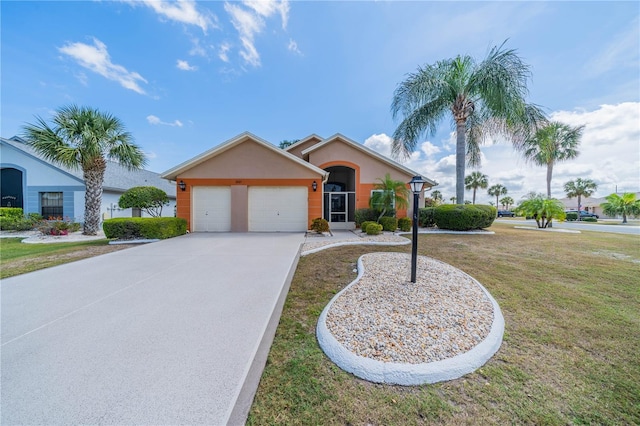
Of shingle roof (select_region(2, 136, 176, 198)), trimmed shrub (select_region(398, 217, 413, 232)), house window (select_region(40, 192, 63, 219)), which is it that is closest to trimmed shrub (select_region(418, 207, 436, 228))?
trimmed shrub (select_region(398, 217, 413, 232))

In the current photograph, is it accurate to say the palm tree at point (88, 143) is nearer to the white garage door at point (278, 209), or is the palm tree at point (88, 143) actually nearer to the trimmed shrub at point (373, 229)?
the white garage door at point (278, 209)

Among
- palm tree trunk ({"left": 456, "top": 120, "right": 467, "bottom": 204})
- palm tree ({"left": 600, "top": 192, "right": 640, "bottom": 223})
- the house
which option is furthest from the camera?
palm tree ({"left": 600, "top": 192, "right": 640, "bottom": 223})

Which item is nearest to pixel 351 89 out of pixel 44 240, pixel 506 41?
pixel 506 41

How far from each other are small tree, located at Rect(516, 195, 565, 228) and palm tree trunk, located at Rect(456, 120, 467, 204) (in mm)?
6678

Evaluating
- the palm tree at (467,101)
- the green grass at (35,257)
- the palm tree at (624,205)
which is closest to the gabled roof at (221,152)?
the green grass at (35,257)

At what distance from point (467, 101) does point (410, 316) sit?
15002mm

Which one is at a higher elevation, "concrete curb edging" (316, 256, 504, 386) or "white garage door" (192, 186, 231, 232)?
"white garage door" (192, 186, 231, 232)

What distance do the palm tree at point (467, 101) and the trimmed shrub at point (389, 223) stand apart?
15.7 ft

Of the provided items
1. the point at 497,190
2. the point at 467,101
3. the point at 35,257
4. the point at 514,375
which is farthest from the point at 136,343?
the point at 497,190

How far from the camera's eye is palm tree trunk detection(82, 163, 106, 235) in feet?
38.9

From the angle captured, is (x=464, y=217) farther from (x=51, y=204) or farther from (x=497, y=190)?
(x=497, y=190)

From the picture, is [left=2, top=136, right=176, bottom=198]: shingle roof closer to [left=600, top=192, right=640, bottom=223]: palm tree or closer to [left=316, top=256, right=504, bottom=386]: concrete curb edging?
[left=316, top=256, right=504, bottom=386]: concrete curb edging

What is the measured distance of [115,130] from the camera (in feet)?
39.5

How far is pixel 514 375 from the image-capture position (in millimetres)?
2486
